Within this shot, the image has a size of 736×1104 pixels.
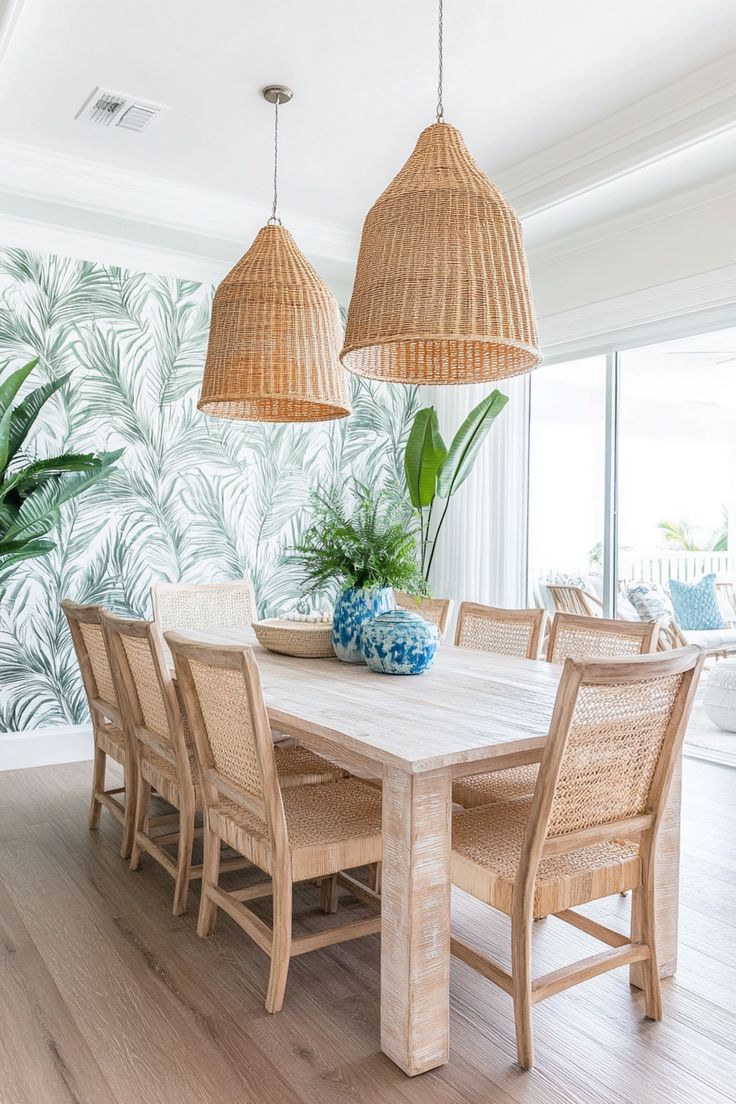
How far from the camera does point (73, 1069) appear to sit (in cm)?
183

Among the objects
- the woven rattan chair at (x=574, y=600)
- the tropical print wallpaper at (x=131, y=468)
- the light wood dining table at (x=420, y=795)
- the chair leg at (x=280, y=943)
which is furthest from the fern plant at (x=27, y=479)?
the woven rattan chair at (x=574, y=600)

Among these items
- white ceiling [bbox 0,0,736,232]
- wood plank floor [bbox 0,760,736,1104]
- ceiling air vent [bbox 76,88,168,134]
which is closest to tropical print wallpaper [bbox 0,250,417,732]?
white ceiling [bbox 0,0,736,232]

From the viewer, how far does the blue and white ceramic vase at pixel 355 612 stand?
2.85 m

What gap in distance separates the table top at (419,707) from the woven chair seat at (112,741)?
62 cm

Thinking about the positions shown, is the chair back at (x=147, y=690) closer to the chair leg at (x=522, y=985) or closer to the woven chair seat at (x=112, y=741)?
the woven chair seat at (x=112, y=741)

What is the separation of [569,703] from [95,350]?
3.73 meters

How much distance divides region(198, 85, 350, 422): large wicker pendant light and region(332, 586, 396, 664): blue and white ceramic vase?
0.65m

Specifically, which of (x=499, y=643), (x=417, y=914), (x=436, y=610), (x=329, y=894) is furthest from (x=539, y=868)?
(x=436, y=610)

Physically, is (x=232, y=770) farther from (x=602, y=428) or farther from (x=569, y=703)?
(x=602, y=428)

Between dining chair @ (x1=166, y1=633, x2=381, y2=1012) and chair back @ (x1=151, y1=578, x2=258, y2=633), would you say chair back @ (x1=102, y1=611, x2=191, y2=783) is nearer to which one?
dining chair @ (x1=166, y1=633, x2=381, y2=1012)

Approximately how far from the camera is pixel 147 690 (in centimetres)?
272

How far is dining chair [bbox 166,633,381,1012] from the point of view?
1.96 meters

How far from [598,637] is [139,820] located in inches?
67.1

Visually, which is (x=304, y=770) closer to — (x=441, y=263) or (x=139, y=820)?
(x=139, y=820)
